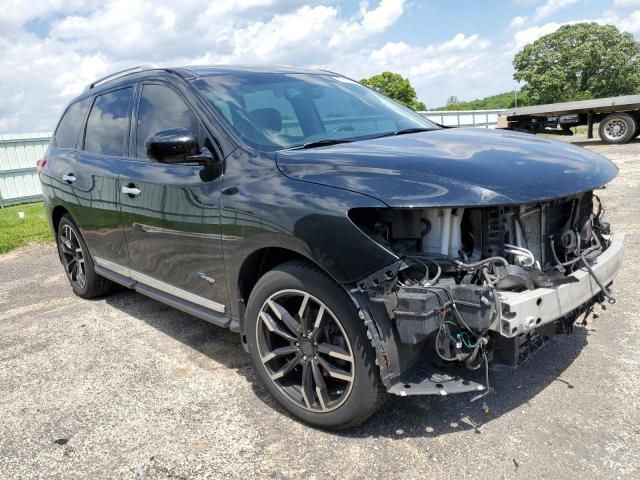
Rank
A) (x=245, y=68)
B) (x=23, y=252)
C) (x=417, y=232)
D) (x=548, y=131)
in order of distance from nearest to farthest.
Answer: (x=417, y=232) → (x=245, y=68) → (x=23, y=252) → (x=548, y=131)

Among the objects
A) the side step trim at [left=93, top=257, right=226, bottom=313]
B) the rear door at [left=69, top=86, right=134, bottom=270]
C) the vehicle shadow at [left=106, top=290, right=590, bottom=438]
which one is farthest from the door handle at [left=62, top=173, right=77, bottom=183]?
the vehicle shadow at [left=106, top=290, right=590, bottom=438]

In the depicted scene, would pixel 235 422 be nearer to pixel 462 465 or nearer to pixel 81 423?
pixel 81 423

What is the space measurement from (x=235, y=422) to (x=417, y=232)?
1465mm

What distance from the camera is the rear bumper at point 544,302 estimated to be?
222 centimetres

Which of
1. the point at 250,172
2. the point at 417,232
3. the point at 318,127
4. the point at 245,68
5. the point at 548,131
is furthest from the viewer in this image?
the point at 548,131

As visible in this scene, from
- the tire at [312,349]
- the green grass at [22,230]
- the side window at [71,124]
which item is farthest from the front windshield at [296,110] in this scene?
the green grass at [22,230]

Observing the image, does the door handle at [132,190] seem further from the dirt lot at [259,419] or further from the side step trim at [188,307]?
the dirt lot at [259,419]

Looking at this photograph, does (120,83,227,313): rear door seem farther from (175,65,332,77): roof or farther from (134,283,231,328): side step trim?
(175,65,332,77): roof

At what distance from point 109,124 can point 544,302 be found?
3.53 meters

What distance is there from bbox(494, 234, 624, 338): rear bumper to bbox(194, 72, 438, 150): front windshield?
54.9 inches

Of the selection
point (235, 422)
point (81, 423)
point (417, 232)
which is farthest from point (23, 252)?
point (417, 232)

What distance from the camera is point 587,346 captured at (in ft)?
11.5

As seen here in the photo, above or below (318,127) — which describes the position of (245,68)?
above

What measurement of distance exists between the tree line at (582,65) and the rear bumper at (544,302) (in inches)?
1769
